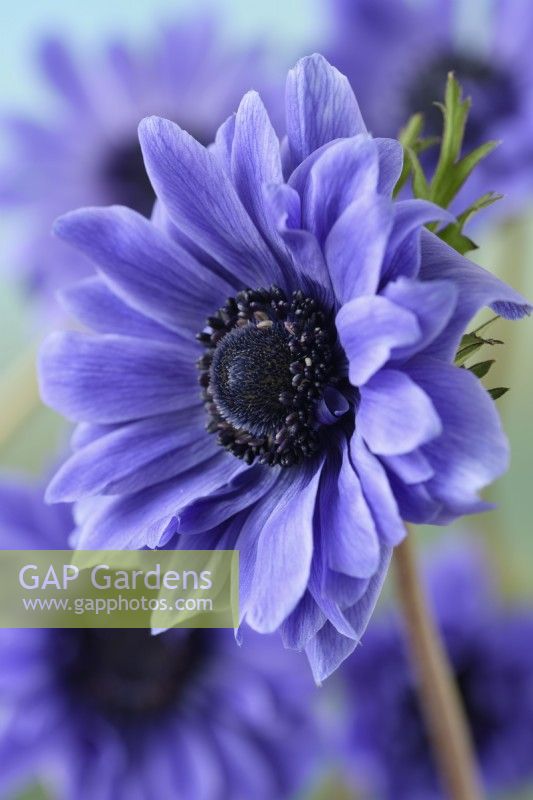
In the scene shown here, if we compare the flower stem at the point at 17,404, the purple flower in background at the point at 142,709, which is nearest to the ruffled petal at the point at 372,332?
the purple flower in background at the point at 142,709

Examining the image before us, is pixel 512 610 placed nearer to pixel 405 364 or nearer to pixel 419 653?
pixel 419 653

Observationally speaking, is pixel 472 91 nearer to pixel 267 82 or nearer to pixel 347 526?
pixel 267 82

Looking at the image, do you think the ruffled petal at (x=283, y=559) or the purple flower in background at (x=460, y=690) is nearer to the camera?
the ruffled petal at (x=283, y=559)

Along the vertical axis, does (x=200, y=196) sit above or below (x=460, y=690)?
above

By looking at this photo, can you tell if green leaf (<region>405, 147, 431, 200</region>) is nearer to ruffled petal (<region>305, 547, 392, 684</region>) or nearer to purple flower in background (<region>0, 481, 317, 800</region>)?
ruffled petal (<region>305, 547, 392, 684</region>)

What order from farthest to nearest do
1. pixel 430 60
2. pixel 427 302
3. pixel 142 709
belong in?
1. pixel 430 60
2. pixel 142 709
3. pixel 427 302

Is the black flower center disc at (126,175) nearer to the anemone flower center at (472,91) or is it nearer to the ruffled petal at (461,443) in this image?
the anemone flower center at (472,91)

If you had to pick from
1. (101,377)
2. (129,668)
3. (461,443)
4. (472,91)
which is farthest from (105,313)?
(472,91)
